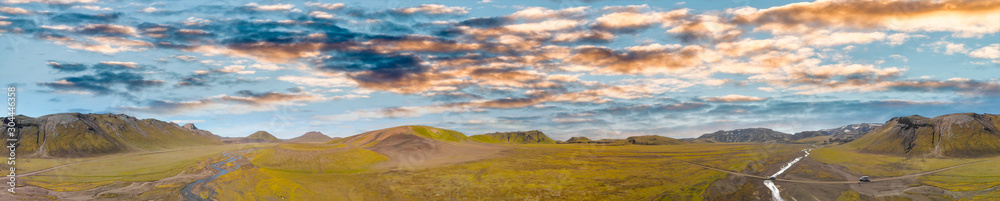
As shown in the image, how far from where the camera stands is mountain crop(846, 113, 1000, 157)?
14812cm

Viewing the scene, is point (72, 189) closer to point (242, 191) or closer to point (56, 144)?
point (242, 191)

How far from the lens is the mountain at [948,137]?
148125 millimetres

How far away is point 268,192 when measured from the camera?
77125mm

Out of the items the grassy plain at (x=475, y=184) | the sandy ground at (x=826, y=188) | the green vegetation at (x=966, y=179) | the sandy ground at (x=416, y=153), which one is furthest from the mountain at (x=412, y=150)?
the green vegetation at (x=966, y=179)

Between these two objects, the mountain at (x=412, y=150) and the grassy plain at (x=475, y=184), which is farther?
the mountain at (x=412, y=150)

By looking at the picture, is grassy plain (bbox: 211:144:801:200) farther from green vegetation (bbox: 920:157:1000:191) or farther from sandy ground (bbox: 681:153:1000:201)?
green vegetation (bbox: 920:157:1000:191)

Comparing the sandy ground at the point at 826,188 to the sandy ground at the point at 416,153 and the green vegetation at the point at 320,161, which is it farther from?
the green vegetation at the point at 320,161

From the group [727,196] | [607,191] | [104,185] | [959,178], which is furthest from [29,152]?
[959,178]

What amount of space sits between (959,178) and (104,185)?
7271 inches

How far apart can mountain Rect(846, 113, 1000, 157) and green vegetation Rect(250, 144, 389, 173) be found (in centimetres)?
20177

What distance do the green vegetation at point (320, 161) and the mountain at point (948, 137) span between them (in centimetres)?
20177

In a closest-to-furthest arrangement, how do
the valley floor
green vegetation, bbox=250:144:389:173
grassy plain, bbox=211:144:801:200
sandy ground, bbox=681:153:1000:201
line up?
sandy ground, bbox=681:153:1000:201 < the valley floor < grassy plain, bbox=211:144:801:200 < green vegetation, bbox=250:144:389:173

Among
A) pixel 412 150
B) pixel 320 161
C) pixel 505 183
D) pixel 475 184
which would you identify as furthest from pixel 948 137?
pixel 320 161

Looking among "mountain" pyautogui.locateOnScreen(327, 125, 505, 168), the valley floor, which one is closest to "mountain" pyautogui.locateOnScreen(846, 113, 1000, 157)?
the valley floor
